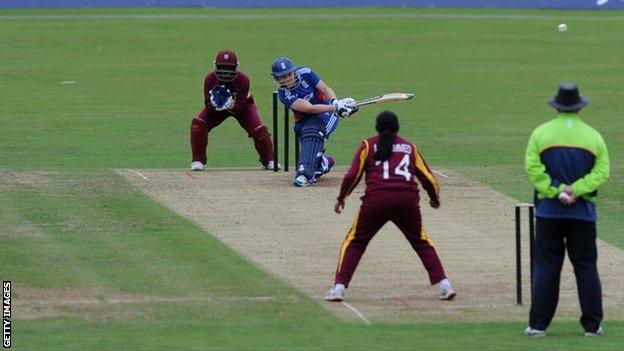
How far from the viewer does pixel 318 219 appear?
742 inches

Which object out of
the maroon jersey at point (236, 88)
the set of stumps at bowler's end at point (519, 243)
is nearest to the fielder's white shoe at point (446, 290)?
the set of stumps at bowler's end at point (519, 243)

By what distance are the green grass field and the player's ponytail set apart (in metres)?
1.42

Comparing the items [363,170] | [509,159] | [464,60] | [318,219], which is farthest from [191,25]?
[363,170]

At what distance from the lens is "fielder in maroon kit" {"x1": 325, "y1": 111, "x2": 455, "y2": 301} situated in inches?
547

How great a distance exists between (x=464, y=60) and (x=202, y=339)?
31.7 metres

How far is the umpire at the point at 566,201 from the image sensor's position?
1276cm

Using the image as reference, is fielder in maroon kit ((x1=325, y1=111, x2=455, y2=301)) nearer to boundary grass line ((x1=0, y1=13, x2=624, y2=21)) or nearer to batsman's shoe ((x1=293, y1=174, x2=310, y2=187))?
batsman's shoe ((x1=293, y1=174, x2=310, y2=187))

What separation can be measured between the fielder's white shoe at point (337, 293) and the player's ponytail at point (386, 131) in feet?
3.86

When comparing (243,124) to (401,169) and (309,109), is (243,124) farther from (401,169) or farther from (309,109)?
(401,169)

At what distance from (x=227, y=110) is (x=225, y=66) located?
84 centimetres

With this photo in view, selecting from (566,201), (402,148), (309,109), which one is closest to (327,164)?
(309,109)

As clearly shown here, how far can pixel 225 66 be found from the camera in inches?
873

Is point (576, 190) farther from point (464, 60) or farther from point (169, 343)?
point (464, 60)

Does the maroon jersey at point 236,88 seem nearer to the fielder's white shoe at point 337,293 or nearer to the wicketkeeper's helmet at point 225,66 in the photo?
the wicketkeeper's helmet at point 225,66
